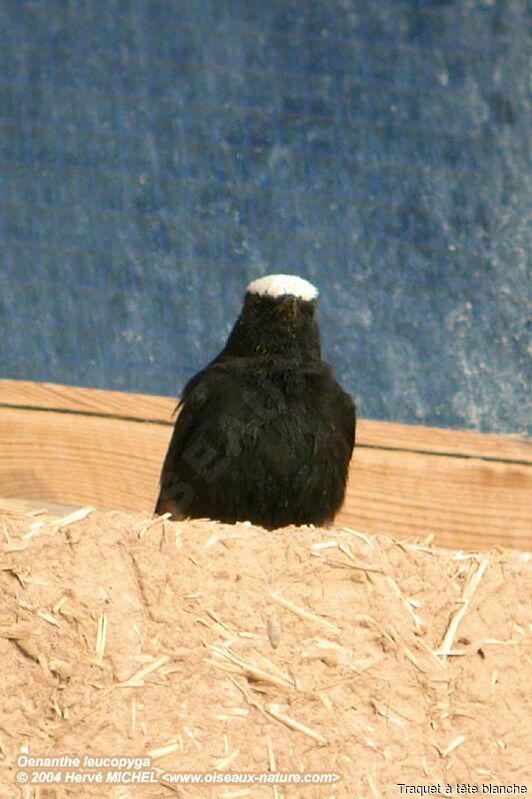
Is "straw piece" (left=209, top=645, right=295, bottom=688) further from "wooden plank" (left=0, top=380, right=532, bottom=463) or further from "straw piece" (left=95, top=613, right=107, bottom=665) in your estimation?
"wooden plank" (left=0, top=380, right=532, bottom=463)

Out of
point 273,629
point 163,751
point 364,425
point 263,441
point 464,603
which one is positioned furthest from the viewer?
point 364,425

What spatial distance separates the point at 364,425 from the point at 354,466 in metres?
0.11

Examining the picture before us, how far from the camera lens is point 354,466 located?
4730 millimetres

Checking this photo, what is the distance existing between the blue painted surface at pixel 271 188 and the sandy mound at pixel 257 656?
1.32m

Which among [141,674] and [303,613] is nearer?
[141,674]

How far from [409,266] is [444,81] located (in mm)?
518

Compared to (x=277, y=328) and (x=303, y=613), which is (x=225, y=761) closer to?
(x=303, y=613)

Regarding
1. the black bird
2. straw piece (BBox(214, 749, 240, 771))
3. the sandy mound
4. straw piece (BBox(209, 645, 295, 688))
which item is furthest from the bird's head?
straw piece (BBox(214, 749, 240, 771))

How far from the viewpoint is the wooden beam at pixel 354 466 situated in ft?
14.6

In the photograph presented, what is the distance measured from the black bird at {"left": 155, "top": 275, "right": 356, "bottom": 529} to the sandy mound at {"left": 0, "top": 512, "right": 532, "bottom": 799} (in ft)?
3.84

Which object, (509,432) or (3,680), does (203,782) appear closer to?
(3,680)

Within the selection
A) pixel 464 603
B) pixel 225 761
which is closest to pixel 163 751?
pixel 225 761

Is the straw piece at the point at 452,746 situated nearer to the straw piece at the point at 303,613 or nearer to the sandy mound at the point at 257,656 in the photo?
the sandy mound at the point at 257,656

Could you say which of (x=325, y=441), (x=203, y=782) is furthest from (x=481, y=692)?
(x=325, y=441)
